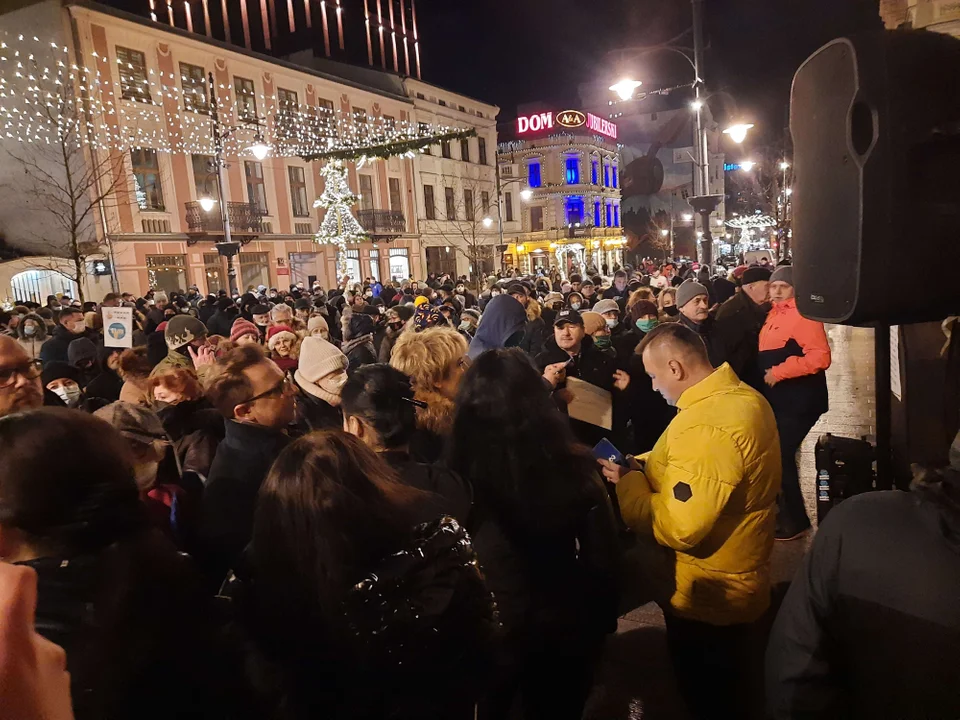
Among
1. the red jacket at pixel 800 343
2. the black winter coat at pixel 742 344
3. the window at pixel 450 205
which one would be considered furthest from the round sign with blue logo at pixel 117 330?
the window at pixel 450 205

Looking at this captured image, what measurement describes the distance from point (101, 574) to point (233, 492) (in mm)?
1065

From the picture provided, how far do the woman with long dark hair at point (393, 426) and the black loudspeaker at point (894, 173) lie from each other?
1.45 m

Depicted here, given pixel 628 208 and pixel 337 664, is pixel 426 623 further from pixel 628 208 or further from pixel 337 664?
pixel 628 208

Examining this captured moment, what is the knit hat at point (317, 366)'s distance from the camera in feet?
13.0

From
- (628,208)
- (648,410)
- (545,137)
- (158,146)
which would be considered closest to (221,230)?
(158,146)

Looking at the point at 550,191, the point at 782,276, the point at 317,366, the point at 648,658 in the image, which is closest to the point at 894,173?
the point at 648,658

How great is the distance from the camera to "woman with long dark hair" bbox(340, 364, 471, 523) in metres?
2.15

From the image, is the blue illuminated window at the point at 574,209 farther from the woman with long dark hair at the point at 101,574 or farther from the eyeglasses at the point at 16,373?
the woman with long dark hair at the point at 101,574

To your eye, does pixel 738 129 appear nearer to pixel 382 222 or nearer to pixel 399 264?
pixel 382 222

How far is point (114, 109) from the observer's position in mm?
20641

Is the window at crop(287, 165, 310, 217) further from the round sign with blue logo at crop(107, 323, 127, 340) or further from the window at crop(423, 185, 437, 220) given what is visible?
the round sign with blue logo at crop(107, 323, 127, 340)

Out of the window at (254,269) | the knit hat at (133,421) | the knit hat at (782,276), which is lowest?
the knit hat at (133,421)

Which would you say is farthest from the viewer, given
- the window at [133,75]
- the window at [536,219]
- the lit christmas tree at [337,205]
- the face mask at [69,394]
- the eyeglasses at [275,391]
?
the window at [536,219]

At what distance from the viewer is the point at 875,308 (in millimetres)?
1841
